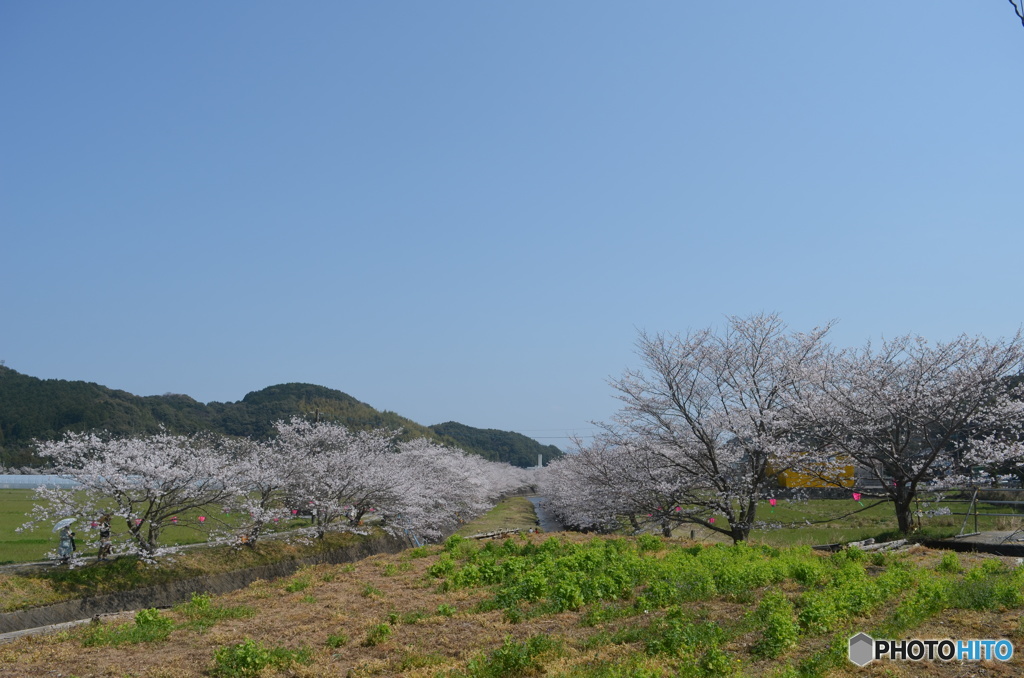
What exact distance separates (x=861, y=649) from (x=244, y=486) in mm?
22692

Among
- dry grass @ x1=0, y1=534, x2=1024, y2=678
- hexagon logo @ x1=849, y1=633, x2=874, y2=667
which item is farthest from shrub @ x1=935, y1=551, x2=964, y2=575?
hexagon logo @ x1=849, y1=633, x2=874, y2=667

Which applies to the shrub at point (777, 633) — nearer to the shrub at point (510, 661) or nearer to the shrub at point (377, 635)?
the shrub at point (510, 661)

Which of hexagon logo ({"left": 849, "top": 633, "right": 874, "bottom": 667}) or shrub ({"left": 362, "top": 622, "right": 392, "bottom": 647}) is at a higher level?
hexagon logo ({"left": 849, "top": 633, "right": 874, "bottom": 667})

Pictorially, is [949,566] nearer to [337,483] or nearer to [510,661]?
[510,661]

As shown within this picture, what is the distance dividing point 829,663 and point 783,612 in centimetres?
157

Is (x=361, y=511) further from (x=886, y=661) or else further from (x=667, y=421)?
(x=886, y=661)

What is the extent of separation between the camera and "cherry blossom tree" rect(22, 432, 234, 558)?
67.1ft

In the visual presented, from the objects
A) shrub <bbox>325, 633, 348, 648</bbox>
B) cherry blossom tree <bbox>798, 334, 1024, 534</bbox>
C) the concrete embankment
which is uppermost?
cherry blossom tree <bbox>798, 334, 1024, 534</bbox>

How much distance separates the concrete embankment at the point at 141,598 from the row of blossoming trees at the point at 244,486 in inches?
55.0

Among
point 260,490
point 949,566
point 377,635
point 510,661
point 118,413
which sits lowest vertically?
point 377,635

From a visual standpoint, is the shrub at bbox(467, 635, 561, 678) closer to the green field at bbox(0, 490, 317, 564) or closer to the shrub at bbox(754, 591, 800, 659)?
the shrub at bbox(754, 591, 800, 659)

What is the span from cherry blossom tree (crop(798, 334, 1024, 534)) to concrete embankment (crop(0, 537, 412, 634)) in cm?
2016

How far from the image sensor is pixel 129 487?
69.1ft

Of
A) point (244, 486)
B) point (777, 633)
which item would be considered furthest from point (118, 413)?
point (777, 633)
